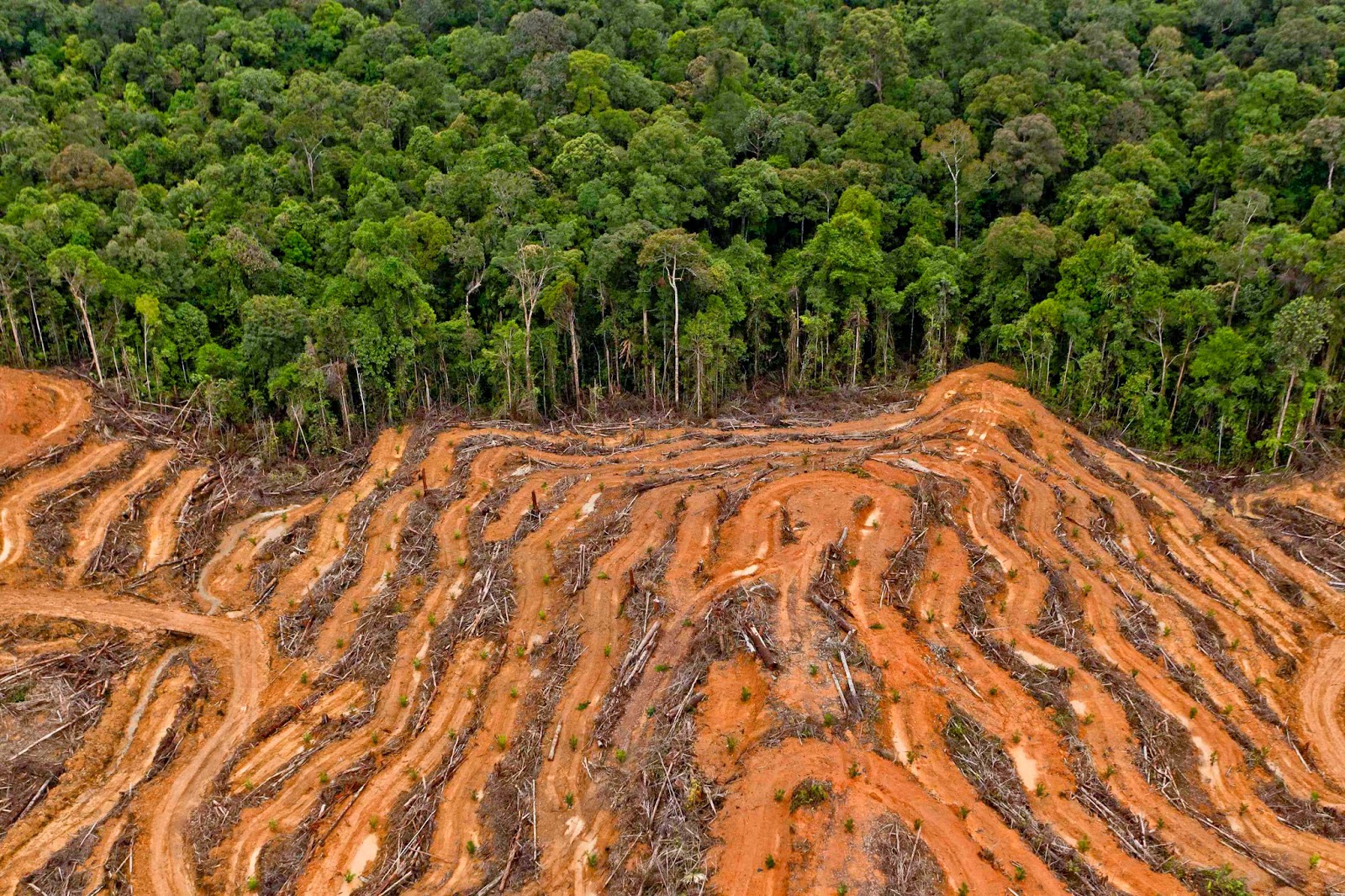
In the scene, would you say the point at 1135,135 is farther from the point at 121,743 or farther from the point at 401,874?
the point at 121,743

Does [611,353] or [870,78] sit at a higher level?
[870,78]

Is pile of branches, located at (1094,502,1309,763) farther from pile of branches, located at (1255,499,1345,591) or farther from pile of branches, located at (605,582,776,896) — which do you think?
pile of branches, located at (605,582,776,896)

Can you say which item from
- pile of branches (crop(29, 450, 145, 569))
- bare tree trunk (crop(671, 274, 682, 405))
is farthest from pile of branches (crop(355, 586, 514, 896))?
pile of branches (crop(29, 450, 145, 569))

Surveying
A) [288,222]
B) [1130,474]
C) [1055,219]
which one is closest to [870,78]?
[1055,219]

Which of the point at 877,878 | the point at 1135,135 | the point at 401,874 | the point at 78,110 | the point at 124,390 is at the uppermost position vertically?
the point at 78,110

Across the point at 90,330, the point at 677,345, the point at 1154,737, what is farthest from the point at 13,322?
the point at 1154,737

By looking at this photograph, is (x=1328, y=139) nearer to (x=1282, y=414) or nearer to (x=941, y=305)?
(x=1282, y=414)

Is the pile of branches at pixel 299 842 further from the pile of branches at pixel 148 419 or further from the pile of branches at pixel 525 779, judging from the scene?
the pile of branches at pixel 148 419
